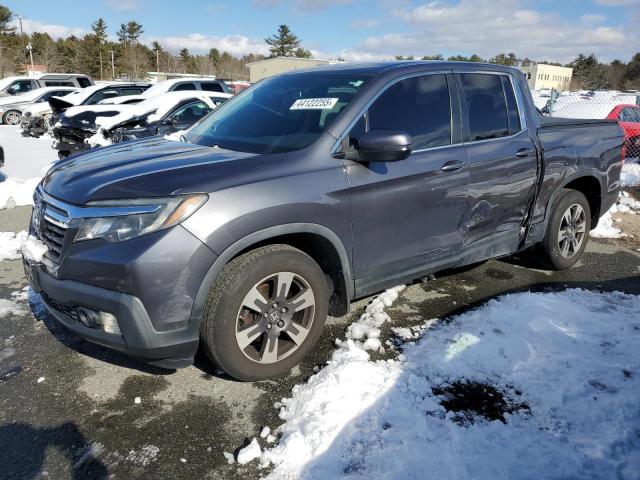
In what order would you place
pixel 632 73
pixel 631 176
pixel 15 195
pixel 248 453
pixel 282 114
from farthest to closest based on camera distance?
1. pixel 632 73
2. pixel 631 176
3. pixel 15 195
4. pixel 282 114
5. pixel 248 453

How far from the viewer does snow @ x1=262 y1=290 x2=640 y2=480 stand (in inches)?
90.5

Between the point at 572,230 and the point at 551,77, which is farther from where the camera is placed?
the point at 551,77

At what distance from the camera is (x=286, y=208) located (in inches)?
109

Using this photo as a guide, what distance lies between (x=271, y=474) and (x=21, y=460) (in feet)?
3.96

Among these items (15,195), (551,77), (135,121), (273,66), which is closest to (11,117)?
(135,121)

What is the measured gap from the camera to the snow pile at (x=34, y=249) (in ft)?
9.13

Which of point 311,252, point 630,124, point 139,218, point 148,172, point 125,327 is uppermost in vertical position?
point 630,124

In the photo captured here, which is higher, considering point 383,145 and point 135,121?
point 383,145

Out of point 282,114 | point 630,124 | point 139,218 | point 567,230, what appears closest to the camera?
point 139,218

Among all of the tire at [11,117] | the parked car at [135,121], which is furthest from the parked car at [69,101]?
the tire at [11,117]

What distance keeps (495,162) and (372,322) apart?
155 cm

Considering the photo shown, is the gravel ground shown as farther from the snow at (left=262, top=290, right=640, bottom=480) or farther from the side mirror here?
the side mirror

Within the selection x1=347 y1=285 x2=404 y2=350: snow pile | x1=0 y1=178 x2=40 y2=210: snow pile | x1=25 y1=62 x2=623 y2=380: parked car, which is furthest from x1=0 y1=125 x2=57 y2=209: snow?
x1=347 y1=285 x2=404 y2=350: snow pile

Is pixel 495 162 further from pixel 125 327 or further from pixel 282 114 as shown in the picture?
pixel 125 327
